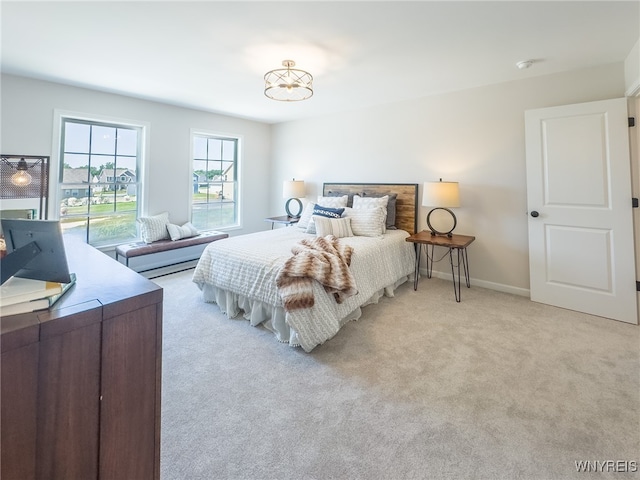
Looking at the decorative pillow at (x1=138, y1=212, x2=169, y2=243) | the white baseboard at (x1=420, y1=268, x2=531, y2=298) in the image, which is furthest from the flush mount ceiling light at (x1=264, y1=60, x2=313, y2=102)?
the white baseboard at (x1=420, y1=268, x2=531, y2=298)

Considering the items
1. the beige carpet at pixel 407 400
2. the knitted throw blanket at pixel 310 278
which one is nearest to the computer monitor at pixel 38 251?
the beige carpet at pixel 407 400

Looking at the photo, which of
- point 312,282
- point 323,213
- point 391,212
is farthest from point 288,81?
point 312,282

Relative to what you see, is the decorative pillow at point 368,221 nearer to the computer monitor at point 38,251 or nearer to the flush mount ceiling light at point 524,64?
the flush mount ceiling light at point 524,64

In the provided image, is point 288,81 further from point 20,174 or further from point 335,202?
point 20,174

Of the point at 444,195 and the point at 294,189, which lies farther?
the point at 294,189

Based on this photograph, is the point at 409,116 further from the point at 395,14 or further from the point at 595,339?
the point at 595,339

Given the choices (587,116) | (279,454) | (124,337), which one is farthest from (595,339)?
(124,337)

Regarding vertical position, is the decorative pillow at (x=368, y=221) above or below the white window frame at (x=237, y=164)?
below

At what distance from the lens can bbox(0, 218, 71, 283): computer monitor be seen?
92 cm

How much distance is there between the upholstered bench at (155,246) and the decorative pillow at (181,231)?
6 centimetres

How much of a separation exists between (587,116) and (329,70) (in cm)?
253

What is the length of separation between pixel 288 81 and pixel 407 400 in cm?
328

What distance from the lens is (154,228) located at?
412cm

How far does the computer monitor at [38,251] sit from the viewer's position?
0.92 metres
